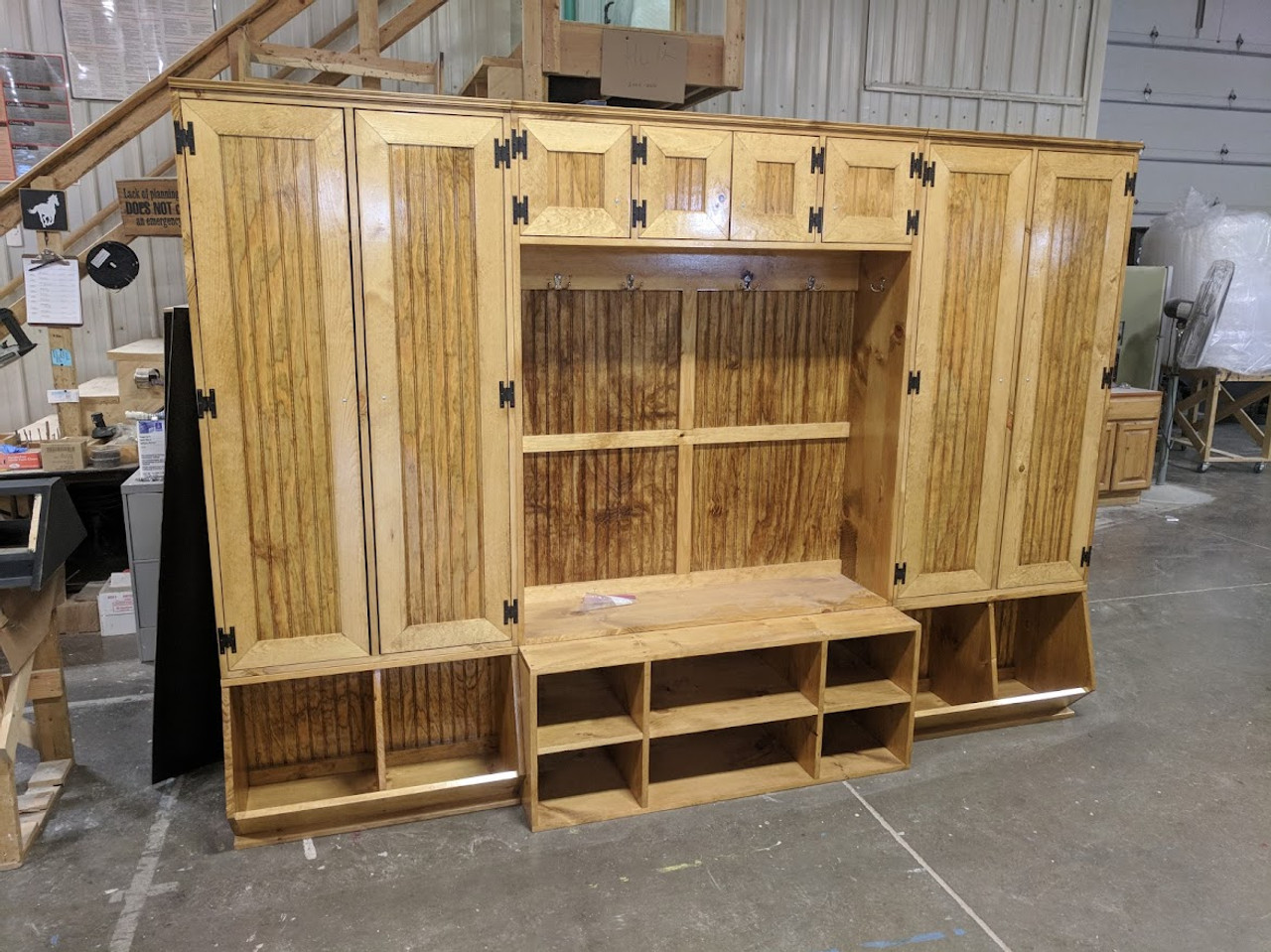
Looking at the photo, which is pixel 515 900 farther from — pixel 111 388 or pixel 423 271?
pixel 111 388

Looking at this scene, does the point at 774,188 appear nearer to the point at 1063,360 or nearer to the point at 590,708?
the point at 1063,360

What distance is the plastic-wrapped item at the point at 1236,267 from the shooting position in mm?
7129

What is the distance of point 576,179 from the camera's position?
103 inches

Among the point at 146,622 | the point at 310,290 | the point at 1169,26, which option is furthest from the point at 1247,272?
the point at 146,622

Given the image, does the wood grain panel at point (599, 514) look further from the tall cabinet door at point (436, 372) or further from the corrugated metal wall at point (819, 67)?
the corrugated metal wall at point (819, 67)

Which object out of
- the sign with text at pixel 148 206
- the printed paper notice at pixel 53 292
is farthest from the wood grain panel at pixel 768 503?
the printed paper notice at pixel 53 292

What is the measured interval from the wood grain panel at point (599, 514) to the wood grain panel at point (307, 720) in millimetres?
732

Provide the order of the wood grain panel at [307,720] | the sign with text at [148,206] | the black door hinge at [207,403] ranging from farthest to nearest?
the sign with text at [148,206], the wood grain panel at [307,720], the black door hinge at [207,403]

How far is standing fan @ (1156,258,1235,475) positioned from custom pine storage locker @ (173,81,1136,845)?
4680 mm

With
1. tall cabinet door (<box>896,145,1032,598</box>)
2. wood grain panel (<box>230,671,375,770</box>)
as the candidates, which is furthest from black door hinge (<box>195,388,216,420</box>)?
tall cabinet door (<box>896,145,1032,598</box>)

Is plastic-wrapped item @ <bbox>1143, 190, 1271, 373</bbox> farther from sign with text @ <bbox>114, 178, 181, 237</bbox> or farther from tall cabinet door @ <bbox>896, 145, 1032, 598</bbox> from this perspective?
sign with text @ <bbox>114, 178, 181, 237</bbox>

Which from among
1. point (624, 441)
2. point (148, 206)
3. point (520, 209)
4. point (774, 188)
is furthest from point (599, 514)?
point (148, 206)

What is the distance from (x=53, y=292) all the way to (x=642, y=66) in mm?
2514

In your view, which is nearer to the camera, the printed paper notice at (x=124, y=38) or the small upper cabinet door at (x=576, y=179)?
the small upper cabinet door at (x=576, y=179)
